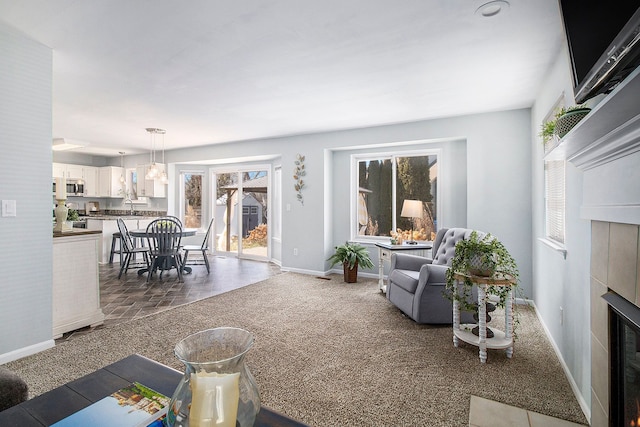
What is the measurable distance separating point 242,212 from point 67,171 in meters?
4.27

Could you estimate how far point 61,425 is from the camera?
0.93 m

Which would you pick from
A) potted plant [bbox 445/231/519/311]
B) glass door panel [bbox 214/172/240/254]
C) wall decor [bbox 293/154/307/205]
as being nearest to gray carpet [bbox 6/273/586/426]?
potted plant [bbox 445/231/519/311]

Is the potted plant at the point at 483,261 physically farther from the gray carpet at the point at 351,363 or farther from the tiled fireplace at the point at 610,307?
the tiled fireplace at the point at 610,307

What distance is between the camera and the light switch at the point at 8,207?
2434mm

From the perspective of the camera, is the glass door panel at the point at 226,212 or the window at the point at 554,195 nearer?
the window at the point at 554,195

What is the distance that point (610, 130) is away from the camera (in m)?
1.16

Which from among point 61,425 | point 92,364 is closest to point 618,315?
point 61,425

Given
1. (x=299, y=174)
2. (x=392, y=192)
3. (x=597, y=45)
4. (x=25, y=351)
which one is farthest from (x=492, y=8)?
(x=25, y=351)

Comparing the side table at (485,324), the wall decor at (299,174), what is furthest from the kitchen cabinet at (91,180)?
the side table at (485,324)

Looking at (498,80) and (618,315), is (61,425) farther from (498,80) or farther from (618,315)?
(498,80)

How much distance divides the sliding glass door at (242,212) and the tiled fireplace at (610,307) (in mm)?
5894

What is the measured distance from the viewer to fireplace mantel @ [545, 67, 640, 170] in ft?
2.94

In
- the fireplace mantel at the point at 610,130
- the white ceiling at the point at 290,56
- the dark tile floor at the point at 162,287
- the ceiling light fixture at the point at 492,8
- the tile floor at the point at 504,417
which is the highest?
the white ceiling at the point at 290,56

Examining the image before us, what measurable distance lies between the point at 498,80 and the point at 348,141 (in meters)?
2.47
